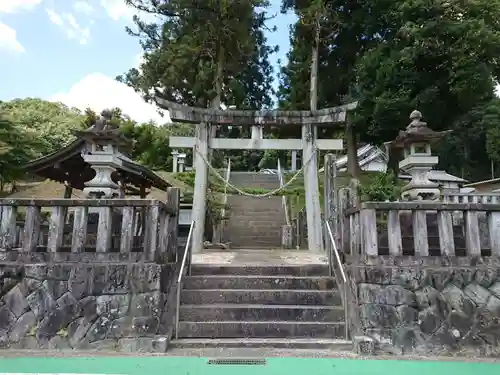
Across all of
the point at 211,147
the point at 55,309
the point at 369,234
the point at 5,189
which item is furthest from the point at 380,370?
the point at 5,189

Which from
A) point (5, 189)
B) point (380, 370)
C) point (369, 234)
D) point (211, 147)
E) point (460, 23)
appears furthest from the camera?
point (5, 189)

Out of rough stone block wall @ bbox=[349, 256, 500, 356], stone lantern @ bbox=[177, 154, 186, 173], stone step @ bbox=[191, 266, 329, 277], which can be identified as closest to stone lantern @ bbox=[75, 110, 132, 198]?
stone step @ bbox=[191, 266, 329, 277]

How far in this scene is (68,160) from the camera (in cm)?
1202

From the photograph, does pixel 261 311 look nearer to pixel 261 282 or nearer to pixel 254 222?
pixel 261 282

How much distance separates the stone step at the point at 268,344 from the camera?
5.32m

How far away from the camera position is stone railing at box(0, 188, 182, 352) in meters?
5.28

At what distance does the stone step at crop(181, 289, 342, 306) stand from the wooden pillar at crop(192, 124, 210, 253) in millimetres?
3902

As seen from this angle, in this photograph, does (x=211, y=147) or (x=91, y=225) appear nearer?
(x=91, y=225)

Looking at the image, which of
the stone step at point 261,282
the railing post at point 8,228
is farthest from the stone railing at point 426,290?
the railing post at point 8,228

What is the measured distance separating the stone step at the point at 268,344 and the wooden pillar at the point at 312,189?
4.84 metres

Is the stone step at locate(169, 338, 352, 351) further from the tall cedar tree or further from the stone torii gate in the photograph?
the tall cedar tree

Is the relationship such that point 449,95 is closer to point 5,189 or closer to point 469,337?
point 469,337

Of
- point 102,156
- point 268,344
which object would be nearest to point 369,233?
point 268,344

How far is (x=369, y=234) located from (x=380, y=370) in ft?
5.82
